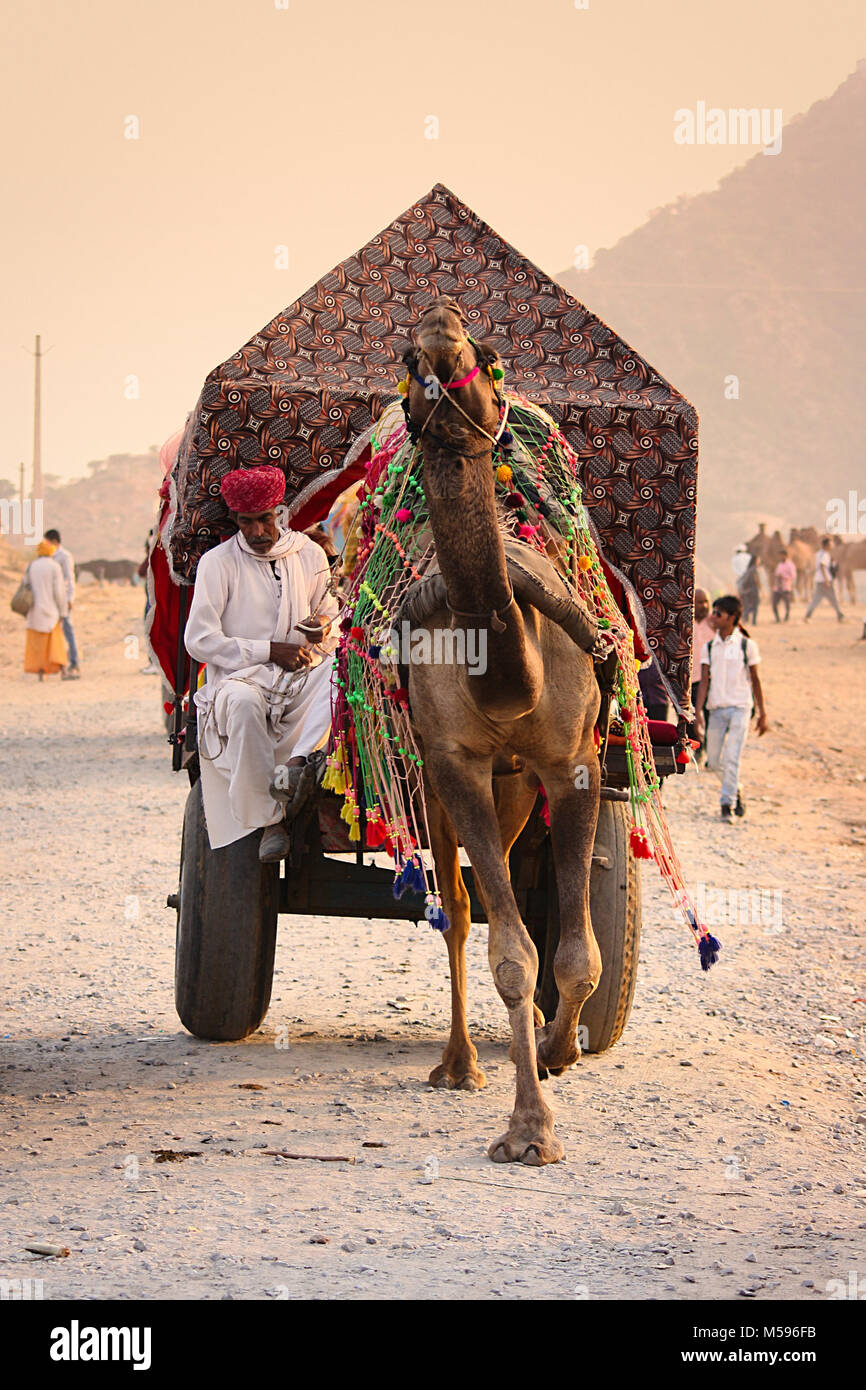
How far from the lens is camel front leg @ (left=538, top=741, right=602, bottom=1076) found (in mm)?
5316

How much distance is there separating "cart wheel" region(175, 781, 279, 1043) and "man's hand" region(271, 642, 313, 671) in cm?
61

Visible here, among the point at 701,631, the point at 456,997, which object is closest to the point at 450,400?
the point at 456,997

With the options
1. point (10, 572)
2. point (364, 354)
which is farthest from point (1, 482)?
point (364, 354)

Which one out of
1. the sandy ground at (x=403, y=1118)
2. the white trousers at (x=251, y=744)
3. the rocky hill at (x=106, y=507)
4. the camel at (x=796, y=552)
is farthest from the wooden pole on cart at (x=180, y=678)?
the rocky hill at (x=106, y=507)

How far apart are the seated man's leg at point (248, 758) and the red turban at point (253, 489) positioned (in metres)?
0.70

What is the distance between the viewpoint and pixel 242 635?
655cm

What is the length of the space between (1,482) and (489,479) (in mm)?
142194

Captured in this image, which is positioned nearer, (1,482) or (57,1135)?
(57,1135)

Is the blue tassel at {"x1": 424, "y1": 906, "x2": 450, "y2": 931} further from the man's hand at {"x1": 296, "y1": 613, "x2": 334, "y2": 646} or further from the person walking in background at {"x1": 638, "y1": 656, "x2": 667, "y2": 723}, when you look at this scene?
the person walking in background at {"x1": 638, "y1": 656, "x2": 667, "y2": 723}

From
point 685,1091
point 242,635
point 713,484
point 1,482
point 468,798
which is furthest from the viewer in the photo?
point 1,482

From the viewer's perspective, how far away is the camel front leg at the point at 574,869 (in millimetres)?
5316

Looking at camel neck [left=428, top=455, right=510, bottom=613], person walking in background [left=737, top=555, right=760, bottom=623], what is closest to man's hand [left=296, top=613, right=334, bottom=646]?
camel neck [left=428, top=455, right=510, bottom=613]

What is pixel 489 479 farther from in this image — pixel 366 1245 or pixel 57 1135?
pixel 57 1135

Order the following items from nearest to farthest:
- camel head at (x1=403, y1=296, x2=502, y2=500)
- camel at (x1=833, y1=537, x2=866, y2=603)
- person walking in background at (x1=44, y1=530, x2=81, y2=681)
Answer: camel head at (x1=403, y1=296, x2=502, y2=500), person walking in background at (x1=44, y1=530, x2=81, y2=681), camel at (x1=833, y1=537, x2=866, y2=603)
